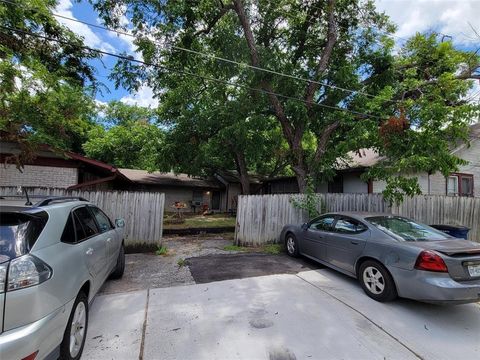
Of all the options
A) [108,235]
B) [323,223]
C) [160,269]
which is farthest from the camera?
[323,223]

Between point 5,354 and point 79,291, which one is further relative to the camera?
point 79,291

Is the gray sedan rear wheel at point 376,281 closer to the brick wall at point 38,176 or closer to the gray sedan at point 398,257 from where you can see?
the gray sedan at point 398,257

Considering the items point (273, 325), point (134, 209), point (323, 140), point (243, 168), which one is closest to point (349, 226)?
point (273, 325)

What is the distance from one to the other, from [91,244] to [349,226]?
15.3 feet

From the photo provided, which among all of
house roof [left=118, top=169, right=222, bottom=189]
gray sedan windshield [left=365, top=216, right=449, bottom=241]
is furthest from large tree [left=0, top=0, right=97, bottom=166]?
house roof [left=118, top=169, right=222, bottom=189]

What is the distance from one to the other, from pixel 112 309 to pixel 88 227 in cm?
136

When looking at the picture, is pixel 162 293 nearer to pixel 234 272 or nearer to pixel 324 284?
pixel 234 272

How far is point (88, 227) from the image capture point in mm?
3793

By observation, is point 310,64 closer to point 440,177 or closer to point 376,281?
point 440,177

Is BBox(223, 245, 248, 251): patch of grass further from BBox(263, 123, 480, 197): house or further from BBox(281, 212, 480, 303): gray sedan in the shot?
BBox(263, 123, 480, 197): house

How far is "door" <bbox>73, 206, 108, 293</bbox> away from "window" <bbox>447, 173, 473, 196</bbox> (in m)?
15.2

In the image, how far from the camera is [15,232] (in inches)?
92.4

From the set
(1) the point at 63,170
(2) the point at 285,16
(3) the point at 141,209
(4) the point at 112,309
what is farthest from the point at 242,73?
(4) the point at 112,309

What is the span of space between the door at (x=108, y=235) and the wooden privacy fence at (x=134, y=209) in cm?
294
